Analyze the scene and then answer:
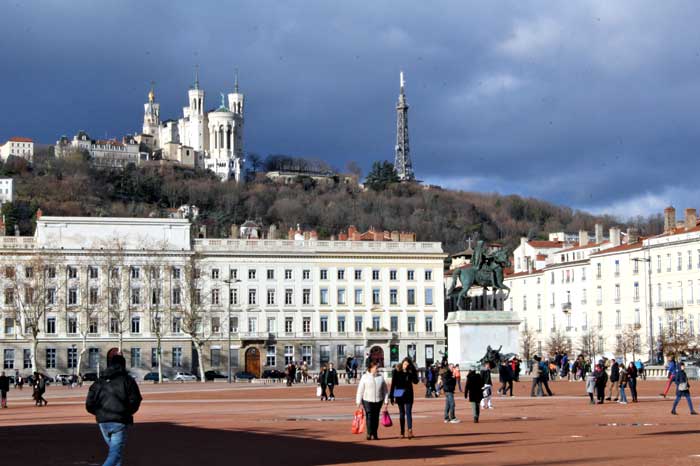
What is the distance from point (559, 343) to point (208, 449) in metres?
89.9

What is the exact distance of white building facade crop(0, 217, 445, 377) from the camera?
11125 cm

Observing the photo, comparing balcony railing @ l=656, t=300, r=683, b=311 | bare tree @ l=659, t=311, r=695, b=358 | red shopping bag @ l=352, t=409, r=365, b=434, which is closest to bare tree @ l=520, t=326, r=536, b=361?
balcony railing @ l=656, t=300, r=683, b=311

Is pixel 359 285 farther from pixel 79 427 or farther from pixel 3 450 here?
pixel 3 450

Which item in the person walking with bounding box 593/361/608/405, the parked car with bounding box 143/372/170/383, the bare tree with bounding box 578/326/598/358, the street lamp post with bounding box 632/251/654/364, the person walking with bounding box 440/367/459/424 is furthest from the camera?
the bare tree with bounding box 578/326/598/358

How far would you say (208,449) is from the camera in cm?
2525

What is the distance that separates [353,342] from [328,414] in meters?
80.4

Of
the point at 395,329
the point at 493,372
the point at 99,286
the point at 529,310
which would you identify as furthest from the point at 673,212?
the point at 493,372

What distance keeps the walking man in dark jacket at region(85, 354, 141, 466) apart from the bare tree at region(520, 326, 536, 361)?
99.8 meters

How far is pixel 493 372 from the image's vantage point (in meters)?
62.6

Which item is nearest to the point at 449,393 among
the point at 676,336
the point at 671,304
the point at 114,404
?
the point at 114,404

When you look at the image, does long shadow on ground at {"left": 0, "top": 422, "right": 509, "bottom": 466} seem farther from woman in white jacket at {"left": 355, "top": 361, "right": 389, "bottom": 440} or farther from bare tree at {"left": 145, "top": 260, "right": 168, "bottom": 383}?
bare tree at {"left": 145, "top": 260, "right": 168, "bottom": 383}

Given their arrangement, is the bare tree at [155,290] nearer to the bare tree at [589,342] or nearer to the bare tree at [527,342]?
the bare tree at [527,342]

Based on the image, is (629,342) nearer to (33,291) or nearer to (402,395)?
(33,291)

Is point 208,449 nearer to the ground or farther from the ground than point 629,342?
nearer to the ground
